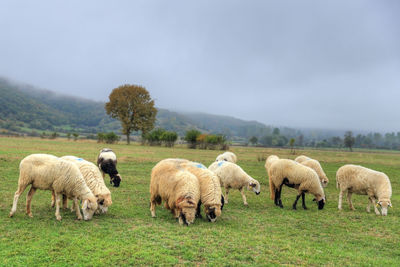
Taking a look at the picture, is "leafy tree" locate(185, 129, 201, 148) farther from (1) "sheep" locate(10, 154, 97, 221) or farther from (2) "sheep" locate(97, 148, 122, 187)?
(1) "sheep" locate(10, 154, 97, 221)

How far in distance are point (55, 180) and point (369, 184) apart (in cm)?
1296

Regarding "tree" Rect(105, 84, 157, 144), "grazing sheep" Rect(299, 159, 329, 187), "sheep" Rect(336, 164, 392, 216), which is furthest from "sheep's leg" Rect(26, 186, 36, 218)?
"tree" Rect(105, 84, 157, 144)

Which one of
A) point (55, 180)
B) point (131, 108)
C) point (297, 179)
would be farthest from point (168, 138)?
point (55, 180)

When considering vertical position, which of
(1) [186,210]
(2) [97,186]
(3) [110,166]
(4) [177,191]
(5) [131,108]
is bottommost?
(1) [186,210]

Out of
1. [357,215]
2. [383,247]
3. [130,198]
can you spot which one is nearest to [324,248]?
[383,247]

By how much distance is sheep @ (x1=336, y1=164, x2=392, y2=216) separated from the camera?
1086 cm

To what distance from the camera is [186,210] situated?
321 inches

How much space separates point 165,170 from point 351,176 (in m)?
9.03

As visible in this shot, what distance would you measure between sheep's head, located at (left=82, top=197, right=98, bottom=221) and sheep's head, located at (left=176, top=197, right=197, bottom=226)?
2.83 m

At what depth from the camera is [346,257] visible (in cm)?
636

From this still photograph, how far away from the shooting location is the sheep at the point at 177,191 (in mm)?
8188

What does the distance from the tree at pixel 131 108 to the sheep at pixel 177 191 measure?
55563mm

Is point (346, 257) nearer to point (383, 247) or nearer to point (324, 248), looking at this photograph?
point (324, 248)

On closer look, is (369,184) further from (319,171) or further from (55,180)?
(55,180)
